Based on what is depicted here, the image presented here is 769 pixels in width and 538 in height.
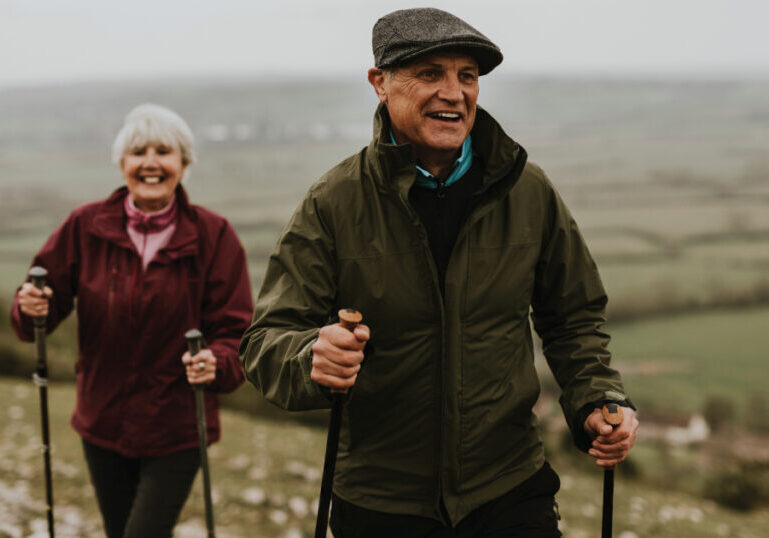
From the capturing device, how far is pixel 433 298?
250 cm

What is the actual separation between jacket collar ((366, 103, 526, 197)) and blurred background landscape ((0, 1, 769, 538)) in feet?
12.5

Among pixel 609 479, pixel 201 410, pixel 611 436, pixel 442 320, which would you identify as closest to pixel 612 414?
pixel 611 436

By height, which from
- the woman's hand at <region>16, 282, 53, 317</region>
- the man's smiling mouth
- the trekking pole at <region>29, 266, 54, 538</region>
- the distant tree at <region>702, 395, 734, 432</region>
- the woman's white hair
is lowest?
the distant tree at <region>702, 395, 734, 432</region>

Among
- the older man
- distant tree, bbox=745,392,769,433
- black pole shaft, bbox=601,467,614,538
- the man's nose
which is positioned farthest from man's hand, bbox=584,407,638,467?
distant tree, bbox=745,392,769,433

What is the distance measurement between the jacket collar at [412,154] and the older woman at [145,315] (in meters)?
1.27

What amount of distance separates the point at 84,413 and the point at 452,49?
7.04 feet

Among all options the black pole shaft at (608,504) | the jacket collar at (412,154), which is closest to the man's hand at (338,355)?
the jacket collar at (412,154)

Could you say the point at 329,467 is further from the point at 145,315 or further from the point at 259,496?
the point at 259,496

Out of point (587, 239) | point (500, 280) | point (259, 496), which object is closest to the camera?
point (500, 280)

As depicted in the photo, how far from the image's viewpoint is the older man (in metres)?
2.51

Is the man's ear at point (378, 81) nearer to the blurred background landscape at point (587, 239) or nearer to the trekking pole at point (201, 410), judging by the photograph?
the trekking pole at point (201, 410)

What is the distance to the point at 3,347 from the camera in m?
9.82

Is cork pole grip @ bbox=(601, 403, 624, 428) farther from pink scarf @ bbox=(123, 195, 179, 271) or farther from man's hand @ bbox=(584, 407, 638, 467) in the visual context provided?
pink scarf @ bbox=(123, 195, 179, 271)

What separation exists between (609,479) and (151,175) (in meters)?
2.09
